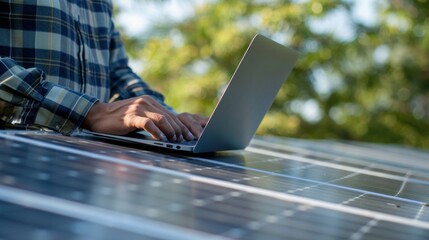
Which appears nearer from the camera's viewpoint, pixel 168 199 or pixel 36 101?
pixel 168 199

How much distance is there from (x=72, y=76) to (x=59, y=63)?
0.28 feet

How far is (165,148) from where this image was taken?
1716 mm

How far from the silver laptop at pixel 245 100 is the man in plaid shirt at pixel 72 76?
0.20ft

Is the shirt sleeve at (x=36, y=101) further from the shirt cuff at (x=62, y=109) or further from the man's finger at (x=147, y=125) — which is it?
the man's finger at (x=147, y=125)

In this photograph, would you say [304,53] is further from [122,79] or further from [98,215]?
[98,215]

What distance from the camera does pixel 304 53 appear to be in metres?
9.44

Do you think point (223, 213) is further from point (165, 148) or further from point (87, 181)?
point (165, 148)

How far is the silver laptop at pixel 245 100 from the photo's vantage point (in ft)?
5.33

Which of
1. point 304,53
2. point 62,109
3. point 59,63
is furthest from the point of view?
point 304,53

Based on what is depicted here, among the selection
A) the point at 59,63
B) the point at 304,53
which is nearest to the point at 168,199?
the point at 59,63

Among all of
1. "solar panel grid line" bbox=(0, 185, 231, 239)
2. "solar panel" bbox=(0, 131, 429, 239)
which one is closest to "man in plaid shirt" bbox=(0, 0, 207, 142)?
"solar panel" bbox=(0, 131, 429, 239)

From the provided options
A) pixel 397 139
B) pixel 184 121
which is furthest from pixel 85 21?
pixel 397 139

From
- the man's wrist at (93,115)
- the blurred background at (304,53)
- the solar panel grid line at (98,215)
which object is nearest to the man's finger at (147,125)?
the man's wrist at (93,115)

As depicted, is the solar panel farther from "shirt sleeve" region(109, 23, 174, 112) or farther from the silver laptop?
"shirt sleeve" region(109, 23, 174, 112)
